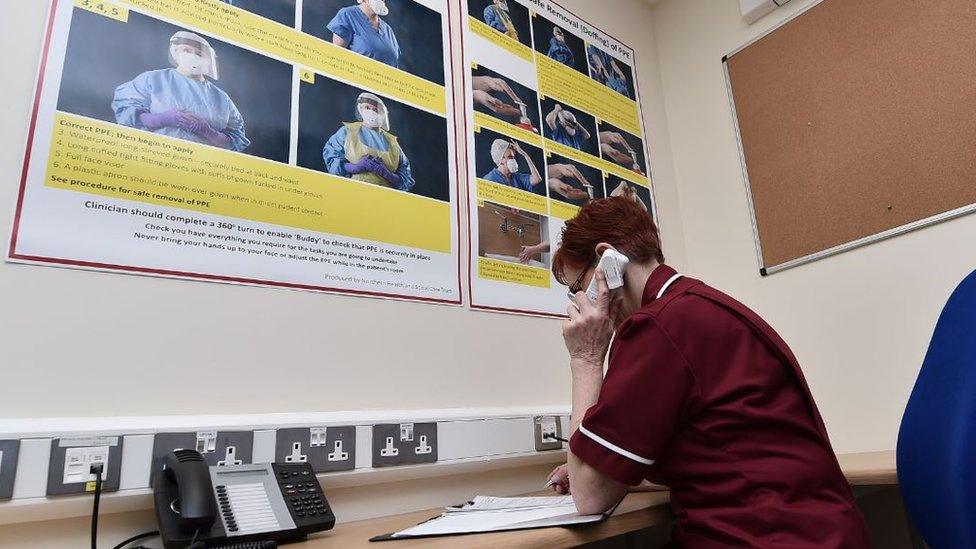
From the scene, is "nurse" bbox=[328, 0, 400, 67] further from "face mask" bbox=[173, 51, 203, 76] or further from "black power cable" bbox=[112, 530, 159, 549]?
"black power cable" bbox=[112, 530, 159, 549]

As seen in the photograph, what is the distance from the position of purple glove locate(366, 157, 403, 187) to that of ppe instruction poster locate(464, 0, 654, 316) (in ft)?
0.82

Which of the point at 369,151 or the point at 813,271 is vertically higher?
the point at 369,151

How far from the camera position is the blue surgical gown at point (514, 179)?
1723mm

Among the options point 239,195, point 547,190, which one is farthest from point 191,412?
point 547,190

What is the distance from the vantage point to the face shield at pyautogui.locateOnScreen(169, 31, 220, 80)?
1206 mm

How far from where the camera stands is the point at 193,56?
4.02ft

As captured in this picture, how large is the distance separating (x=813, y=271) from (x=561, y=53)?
46.3 inches

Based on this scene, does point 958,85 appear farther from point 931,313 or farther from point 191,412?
point 191,412

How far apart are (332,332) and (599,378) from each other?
601 mm

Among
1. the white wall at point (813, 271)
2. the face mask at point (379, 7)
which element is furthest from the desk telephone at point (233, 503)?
the white wall at point (813, 271)

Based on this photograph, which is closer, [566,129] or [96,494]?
[96,494]

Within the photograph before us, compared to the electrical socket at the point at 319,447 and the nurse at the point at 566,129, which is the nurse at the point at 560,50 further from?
the electrical socket at the point at 319,447

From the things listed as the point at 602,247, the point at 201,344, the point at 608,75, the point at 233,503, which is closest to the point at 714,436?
the point at 602,247

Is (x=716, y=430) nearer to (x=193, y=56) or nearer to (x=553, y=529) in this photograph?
(x=553, y=529)
